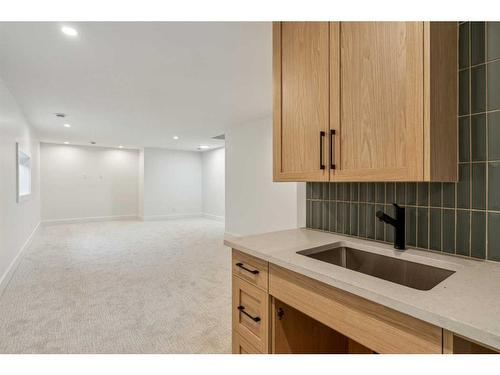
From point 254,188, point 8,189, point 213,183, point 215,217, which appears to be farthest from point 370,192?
point 213,183

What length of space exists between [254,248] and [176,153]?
810 centimetres

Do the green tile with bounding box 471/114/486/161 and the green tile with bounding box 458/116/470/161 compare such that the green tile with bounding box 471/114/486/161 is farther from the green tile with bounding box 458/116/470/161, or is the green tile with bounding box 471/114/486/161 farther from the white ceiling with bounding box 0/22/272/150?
the white ceiling with bounding box 0/22/272/150

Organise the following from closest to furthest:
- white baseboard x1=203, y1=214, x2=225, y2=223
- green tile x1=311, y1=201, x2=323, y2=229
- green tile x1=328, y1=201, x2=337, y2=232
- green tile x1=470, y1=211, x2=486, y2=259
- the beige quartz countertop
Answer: the beige quartz countertop → green tile x1=470, y1=211, x2=486, y2=259 → green tile x1=328, y1=201, x2=337, y2=232 → green tile x1=311, y1=201, x2=323, y2=229 → white baseboard x1=203, y1=214, x2=225, y2=223

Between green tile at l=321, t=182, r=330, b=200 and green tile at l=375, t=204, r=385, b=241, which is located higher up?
green tile at l=321, t=182, r=330, b=200

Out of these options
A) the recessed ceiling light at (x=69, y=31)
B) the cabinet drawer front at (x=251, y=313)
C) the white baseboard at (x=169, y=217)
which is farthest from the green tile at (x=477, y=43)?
the white baseboard at (x=169, y=217)

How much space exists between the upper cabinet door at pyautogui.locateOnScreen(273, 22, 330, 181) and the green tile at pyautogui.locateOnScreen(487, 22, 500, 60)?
0.66 metres

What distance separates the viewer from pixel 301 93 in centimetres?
150

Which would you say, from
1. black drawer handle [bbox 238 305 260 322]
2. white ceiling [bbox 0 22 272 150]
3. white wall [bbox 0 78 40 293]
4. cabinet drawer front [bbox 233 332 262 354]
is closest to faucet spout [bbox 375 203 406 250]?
black drawer handle [bbox 238 305 260 322]

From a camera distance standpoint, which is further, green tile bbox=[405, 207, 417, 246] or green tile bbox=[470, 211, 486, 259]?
green tile bbox=[405, 207, 417, 246]

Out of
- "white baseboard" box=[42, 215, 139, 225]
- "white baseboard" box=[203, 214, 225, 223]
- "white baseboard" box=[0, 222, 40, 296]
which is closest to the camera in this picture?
"white baseboard" box=[0, 222, 40, 296]

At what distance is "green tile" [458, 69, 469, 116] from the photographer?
3.85 feet

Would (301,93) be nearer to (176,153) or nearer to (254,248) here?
(254,248)
